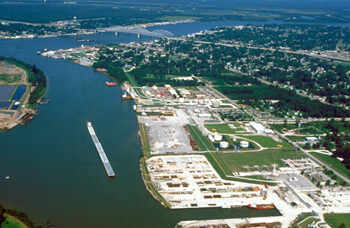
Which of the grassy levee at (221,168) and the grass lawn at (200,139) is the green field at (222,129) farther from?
the grassy levee at (221,168)

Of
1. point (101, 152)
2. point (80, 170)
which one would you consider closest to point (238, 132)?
point (101, 152)

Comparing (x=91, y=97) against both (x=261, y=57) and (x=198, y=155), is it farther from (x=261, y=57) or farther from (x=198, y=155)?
(x=261, y=57)

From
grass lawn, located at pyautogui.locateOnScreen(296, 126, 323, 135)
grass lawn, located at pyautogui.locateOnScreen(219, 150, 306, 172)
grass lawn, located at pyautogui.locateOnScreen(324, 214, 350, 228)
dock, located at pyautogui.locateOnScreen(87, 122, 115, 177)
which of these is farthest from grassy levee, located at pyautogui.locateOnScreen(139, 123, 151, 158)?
grass lawn, located at pyautogui.locateOnScreen(296, 126, 323, 135)

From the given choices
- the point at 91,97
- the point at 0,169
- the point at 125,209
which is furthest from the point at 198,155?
the point at 91,97

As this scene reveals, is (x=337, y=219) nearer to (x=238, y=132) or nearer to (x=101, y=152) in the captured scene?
(x=238, y=132)

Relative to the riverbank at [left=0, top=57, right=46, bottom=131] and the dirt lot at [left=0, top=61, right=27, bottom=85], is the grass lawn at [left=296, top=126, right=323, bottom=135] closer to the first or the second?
the riverbank at [left=0, top=57, right=46, bottom=131]

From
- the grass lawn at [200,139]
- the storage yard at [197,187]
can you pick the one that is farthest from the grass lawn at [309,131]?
the storage yard at [197,187]
